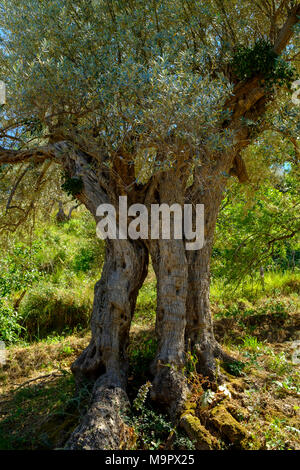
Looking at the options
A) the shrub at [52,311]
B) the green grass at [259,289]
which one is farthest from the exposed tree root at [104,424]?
the green grass at [259,289]

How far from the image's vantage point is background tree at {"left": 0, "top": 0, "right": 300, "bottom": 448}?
188 inches

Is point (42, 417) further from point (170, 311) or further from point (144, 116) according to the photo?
point (144, 116)

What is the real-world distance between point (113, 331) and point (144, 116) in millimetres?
3108

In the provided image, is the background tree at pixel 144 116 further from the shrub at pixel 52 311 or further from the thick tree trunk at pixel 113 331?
the shrub at pixel 52 311

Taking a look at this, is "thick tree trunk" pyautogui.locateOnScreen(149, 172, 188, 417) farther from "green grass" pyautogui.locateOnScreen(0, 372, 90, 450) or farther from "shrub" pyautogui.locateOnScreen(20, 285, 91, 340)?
"shrub" pyautogui.locateOnScreen(20, 285, 91, 340)

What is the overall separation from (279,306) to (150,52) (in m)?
7.62

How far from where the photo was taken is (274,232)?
32.8ft

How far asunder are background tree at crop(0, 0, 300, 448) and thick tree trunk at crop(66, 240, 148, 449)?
0.02 meters

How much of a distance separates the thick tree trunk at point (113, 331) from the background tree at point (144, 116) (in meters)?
0.02

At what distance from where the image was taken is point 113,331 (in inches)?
210

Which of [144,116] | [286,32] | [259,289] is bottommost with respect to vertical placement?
[259,289]

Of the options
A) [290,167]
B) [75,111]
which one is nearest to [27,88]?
[75,111]

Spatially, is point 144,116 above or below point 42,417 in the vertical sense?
above

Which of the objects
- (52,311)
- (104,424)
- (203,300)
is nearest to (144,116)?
(203,300)
